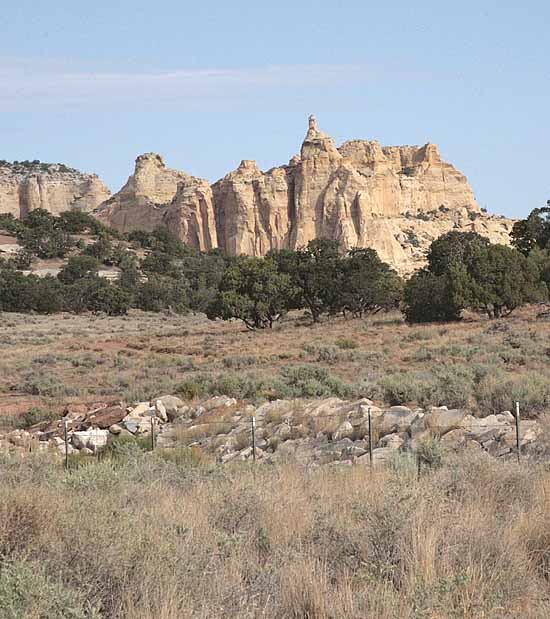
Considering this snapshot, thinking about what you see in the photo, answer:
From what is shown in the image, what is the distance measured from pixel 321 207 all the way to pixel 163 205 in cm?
3215

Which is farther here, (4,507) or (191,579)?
(4,507)

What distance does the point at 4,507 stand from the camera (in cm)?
608

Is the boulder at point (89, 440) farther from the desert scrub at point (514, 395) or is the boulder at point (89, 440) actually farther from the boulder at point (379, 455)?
the desert scrub at point (514, 395)

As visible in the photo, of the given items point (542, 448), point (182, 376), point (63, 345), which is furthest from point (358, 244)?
point (542, 448)

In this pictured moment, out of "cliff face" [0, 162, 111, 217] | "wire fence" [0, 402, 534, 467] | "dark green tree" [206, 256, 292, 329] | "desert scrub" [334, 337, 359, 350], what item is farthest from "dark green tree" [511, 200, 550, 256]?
"cliff face" [0, 162, 111, 217]

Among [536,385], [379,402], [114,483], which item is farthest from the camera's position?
[379,402]

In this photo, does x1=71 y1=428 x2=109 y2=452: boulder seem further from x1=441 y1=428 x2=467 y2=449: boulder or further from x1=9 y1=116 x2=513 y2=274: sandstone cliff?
x1=9 y1=116 x2=513 y2=274: sandstone cliff

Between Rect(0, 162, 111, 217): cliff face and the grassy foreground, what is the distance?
154789 mm

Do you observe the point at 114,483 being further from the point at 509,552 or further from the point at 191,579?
the point at 509,552

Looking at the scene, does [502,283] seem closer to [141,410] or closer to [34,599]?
[141,410]

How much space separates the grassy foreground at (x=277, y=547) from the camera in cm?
510

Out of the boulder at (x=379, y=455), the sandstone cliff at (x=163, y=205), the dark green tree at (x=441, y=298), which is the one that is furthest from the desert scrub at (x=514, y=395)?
the sandstone cliff at (x=163, y=205)

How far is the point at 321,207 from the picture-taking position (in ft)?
412

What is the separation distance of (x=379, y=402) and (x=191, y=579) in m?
13.8
